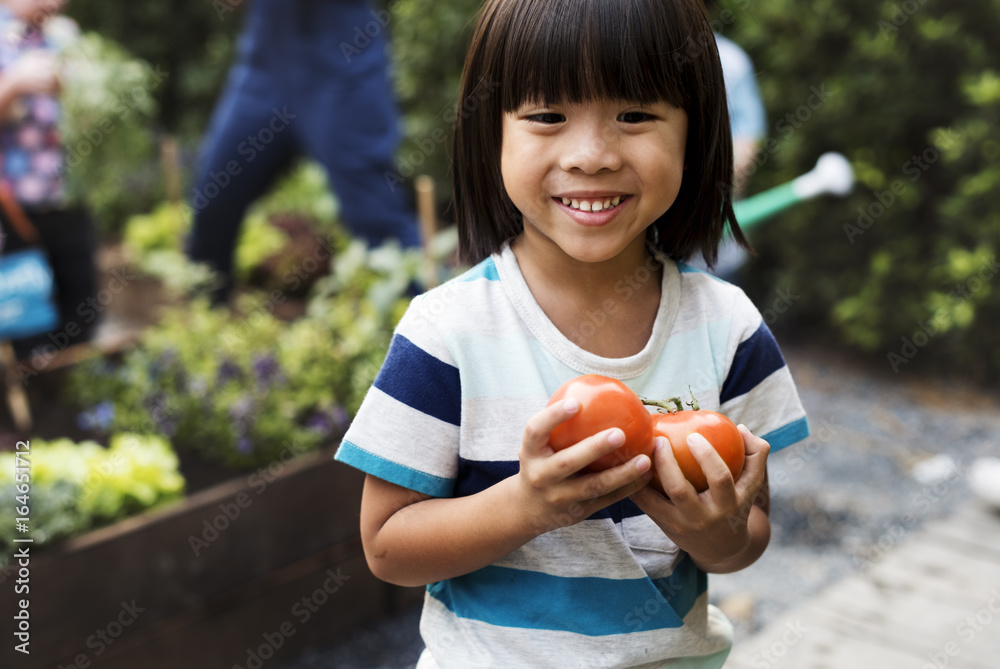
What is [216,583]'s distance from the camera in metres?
2.43

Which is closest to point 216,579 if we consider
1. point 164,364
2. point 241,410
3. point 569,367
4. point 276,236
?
point 241,410

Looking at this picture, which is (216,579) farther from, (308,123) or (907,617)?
(308,123)

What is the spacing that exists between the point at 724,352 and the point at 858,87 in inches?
146

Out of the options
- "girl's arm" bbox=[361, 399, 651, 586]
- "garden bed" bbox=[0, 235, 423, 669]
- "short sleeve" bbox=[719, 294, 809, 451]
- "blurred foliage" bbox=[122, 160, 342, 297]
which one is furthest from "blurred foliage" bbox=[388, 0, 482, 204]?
"girl's arm" bbox=[361, 399, 651, 586]

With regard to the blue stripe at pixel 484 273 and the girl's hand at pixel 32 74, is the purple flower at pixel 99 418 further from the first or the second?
the blue stripe at pixel 484 273

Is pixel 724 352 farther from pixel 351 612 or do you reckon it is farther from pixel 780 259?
pixel 780 259

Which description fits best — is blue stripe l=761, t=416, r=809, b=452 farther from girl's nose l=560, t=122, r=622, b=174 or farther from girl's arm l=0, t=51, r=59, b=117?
girl's arm l=0, t=51, r=59, b=117

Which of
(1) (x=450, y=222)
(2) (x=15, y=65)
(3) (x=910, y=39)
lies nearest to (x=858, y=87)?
(3) (x=910, y=39)

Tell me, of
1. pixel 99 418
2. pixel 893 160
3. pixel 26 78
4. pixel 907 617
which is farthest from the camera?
pixel 893 160

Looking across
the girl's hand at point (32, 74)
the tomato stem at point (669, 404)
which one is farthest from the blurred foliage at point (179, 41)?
the tomato stem at point (669, 404)

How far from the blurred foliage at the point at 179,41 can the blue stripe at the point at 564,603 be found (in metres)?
7.52

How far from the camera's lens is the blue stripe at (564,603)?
1.10 meters

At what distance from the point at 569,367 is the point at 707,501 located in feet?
0.74

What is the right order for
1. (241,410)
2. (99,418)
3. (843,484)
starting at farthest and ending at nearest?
(843,484)
(99,418)
(241,410)
